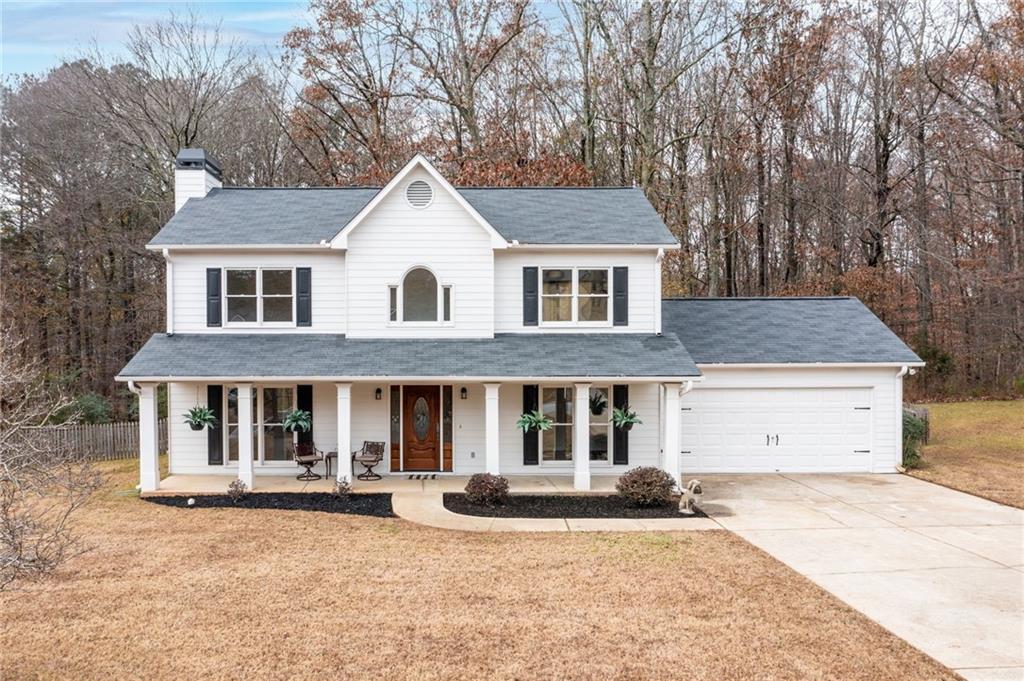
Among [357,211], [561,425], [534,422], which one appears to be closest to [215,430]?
[357,211]

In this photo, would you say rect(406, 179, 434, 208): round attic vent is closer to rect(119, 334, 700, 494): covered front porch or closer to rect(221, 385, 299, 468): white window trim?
rect(119, 334, 700, 494): covered front porch

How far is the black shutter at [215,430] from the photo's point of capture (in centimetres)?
1562

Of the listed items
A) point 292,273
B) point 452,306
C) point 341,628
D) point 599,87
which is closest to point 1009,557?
point 341,628

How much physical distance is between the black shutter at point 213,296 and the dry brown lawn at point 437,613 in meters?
6.02

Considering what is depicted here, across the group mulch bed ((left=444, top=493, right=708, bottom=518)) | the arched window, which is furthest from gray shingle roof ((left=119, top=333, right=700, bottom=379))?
mulch bed ((left=444, top=493, right=708, bottom=518))

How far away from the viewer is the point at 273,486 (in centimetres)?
1446

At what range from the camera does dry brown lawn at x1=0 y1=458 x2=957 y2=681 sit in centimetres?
631

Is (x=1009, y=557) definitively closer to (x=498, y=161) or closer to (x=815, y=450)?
(x=815, y=450)

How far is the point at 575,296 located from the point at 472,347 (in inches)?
111

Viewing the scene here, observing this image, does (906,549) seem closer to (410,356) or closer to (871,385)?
(871,385)

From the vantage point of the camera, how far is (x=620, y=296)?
1585cm

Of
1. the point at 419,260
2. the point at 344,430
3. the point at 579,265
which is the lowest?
the point at 344,430

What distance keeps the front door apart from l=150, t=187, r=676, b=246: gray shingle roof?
4.21m

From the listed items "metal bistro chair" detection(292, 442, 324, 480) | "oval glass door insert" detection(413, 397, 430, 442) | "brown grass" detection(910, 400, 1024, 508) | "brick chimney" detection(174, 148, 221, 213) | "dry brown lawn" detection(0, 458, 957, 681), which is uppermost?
"brick chimney" detection(174, 148, 221, 213)
